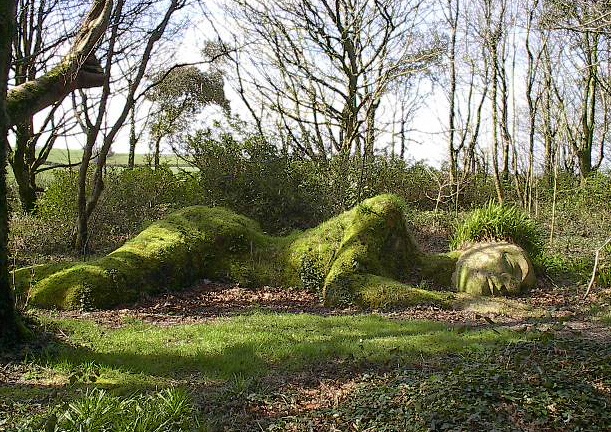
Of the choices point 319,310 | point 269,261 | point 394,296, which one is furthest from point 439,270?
point 269,261

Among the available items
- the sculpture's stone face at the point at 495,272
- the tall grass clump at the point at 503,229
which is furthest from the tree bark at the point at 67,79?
the tall grass clump at the point at 503,229

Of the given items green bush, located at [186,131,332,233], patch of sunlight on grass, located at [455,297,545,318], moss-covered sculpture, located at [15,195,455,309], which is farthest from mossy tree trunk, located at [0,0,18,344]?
green bush, located at [186,131,332,233]

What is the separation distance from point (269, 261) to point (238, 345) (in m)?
4.44

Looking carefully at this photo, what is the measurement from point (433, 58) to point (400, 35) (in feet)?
3.53

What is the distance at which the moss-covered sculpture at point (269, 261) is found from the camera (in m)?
8.42

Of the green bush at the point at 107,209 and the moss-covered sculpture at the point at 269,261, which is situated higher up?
the green bush at the point at 107,209

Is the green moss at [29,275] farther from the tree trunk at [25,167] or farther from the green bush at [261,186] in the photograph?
the tree trunk at [25,167]

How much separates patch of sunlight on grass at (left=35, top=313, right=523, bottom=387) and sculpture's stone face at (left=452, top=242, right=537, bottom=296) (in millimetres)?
2575

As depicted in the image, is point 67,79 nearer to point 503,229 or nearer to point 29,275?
point 29,275

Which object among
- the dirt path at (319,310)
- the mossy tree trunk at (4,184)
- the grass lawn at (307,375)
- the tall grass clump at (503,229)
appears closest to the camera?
the grass lawn at (307,375)

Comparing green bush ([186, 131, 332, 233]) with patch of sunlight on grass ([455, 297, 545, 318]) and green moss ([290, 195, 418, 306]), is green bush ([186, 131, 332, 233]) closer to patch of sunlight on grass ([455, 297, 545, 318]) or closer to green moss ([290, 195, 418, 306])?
green moss ([290, 195, 418, 306])

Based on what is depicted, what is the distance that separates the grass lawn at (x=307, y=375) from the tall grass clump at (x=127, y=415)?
11 mm

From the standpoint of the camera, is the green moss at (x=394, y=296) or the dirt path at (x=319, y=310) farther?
the green moss at (x=394, y=296)

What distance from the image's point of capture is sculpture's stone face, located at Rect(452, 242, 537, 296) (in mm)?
9188
